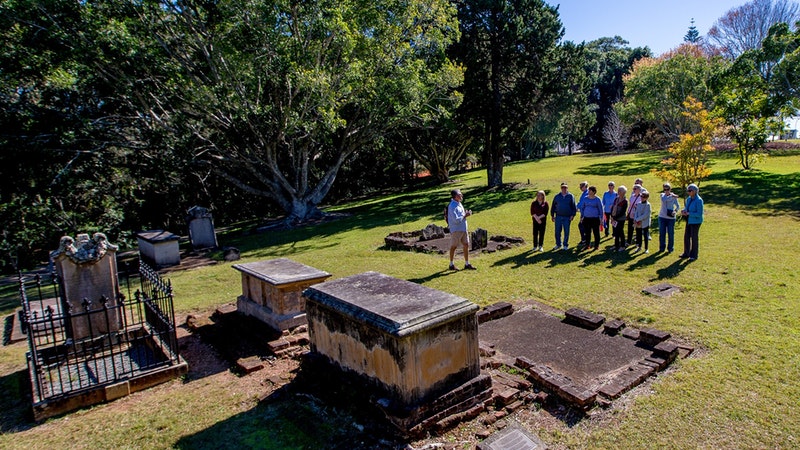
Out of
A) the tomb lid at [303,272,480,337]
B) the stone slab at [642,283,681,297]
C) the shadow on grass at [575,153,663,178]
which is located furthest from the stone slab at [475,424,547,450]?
the shadow on grass at [575,153,663,178]

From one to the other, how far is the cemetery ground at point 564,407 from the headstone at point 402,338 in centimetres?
46

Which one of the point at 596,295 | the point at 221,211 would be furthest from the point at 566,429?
the point at 221,211

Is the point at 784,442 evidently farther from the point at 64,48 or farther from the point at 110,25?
the point at 64,48

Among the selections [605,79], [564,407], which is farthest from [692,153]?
[605,79]

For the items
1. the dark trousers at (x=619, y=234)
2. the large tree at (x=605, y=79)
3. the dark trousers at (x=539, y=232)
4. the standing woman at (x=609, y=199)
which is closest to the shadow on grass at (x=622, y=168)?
the standing woman at (x=609, y=199)

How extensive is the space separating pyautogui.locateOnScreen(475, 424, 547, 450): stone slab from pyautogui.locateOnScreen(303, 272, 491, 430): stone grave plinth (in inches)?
22.0

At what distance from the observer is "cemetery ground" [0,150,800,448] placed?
4.95 metres

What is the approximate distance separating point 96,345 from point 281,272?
300 centimetres

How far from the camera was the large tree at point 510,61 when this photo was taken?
2247 cm

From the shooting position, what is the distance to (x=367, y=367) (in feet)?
18.0

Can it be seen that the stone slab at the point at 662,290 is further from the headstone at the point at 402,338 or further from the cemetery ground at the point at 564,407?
the headstone at the point at 402,338

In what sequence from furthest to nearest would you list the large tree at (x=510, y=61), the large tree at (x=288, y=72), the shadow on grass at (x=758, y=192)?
the large tree at (x=510, y=61)
the large tree at (x=288, y=72)
the shadow on grass at (x=758, y=192)

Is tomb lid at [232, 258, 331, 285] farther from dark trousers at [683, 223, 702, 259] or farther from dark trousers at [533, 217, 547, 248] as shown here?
dark trousers at [683, 223, 702, 259]

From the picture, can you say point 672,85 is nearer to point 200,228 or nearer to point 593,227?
point 593,227
